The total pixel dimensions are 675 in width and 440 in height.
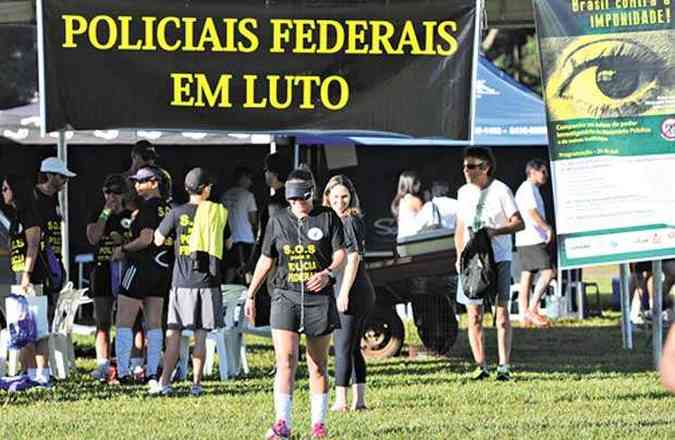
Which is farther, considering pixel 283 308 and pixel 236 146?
pixel 236 146

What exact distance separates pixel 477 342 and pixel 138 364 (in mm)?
3056

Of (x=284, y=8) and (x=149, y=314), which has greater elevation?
(x=284, y=8)

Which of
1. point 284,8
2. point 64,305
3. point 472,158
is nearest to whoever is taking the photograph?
point 284,8

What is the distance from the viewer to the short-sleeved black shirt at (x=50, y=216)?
13.8 metres

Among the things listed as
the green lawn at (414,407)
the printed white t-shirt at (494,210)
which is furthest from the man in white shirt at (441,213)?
the printed white t-shirt at (494,210)

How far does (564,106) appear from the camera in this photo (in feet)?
43.7

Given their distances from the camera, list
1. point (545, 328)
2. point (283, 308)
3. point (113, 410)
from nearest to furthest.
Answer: point (283, 308) → point (113, 410) → point (545, 328)

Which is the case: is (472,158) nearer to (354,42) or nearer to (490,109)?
(354,42)

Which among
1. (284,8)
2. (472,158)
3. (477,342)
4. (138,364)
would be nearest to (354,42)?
(284,8)

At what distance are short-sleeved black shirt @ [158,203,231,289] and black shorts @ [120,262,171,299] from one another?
87cm

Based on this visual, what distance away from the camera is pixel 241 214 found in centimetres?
1992

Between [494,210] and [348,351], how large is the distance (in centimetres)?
254

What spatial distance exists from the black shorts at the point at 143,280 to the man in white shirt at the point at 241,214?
6.44 meters

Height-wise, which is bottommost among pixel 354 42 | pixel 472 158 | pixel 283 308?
pixel 283 308
